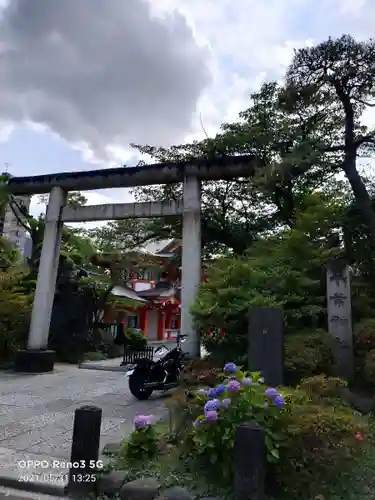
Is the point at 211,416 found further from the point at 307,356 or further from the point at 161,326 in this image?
the point at 161,326

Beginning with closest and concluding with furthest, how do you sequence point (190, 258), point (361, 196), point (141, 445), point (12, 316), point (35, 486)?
point (35, 486) → point (141, 445) → point (361, 196) → point (190, 258) → point (12, 316)

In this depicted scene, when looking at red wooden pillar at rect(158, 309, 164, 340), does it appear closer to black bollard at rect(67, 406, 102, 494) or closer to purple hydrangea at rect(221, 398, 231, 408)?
black bollard at rect(67, 406, 102, 494)

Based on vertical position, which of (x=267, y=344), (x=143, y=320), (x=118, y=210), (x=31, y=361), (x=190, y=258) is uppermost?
(x=118, y=210)

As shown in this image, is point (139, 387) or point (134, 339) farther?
point (134, 339)

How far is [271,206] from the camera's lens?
34.3 ft

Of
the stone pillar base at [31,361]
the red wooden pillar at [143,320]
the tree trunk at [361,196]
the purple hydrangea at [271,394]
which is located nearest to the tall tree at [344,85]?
the tree trunk at [361,196]

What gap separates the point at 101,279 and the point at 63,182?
221 inches

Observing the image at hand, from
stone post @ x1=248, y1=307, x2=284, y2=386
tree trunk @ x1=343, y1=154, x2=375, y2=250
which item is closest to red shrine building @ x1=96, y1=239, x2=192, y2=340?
tree trunk @ x1=343, y1=154, x2=375, y2=250

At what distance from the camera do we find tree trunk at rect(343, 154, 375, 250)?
728 centimetres

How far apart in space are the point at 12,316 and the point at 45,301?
5.80 ft

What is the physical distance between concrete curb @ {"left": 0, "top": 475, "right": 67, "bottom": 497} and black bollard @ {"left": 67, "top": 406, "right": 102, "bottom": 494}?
10 centimetres

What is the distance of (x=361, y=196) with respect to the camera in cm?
742

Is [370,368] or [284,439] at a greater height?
[370,368]

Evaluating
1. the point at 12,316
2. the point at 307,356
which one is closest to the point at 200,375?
the point at 307,356
